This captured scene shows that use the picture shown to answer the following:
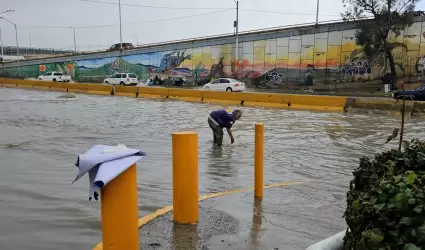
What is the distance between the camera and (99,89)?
3347 centimetres

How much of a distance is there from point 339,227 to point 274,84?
40.4 metres

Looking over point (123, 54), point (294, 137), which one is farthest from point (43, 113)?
point (123, 54)

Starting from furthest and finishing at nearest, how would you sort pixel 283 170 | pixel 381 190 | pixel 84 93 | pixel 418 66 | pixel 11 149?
pixel 418 66 → pixel 84 93 → pixel 11 149 → pixel 283 170 → pixel 381 190

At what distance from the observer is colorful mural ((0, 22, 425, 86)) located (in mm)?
37541

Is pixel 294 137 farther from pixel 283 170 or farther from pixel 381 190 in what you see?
pixel 381 190

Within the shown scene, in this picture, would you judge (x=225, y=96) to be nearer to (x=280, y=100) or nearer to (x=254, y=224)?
(x=280, y=100)

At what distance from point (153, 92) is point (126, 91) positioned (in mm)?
A: 2912

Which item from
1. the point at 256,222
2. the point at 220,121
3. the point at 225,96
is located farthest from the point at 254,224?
the point at 225,96

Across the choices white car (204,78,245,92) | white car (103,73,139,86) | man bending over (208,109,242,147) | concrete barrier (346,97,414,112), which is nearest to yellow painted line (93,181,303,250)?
man bending over (208,109,242,147)

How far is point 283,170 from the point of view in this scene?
324 inches

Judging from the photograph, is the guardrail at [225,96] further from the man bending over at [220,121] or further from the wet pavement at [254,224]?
the wet pavement at [254,224]

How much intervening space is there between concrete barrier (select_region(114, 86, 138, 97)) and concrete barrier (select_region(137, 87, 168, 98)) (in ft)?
1.63

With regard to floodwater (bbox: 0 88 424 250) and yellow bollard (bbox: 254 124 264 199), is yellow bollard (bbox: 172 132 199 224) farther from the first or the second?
yellow bollard (bbox: 254 124 264 199)

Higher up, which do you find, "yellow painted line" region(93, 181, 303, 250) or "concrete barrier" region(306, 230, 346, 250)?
"concrete barrier" region(306, 230, 346, 250)
